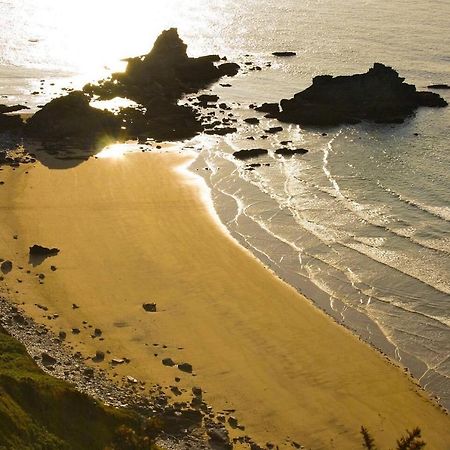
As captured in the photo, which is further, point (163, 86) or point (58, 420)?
point (163, 86)

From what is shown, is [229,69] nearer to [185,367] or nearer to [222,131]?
[222,131]

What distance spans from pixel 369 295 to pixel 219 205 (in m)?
11.5

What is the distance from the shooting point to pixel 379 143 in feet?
167

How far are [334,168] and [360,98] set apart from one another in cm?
1524

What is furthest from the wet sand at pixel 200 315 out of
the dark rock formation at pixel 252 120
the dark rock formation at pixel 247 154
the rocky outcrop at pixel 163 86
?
the dark rock formation at pixel 252 120

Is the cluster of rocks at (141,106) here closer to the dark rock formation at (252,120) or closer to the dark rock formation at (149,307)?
the dark rock formation at (252,120)

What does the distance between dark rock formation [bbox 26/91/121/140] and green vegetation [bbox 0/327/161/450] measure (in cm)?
3572

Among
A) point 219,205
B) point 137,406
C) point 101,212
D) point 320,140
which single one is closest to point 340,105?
point 320,140

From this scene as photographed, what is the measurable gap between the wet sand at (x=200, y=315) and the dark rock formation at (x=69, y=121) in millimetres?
9521

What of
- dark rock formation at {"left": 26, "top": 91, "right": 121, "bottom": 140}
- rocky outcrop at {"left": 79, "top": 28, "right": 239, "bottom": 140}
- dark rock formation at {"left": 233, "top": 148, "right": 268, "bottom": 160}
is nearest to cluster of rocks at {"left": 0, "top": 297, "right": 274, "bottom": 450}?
dark rock formation at {"left": 233, "top": 148, "right": 268, "bottom": 160}

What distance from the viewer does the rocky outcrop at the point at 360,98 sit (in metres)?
57.1

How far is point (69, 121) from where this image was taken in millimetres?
48469

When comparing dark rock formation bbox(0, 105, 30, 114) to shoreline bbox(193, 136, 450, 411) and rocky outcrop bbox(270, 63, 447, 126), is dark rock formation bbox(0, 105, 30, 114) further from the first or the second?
rocky outcrop bbox(270, 63, 447, 126)

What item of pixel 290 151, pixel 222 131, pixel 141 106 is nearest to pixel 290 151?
pixel 290 151
